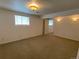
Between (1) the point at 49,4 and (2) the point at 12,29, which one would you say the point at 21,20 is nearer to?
(2) the point at 12,29

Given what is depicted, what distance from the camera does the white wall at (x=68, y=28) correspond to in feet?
25.0

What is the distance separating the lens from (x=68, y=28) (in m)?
8.17

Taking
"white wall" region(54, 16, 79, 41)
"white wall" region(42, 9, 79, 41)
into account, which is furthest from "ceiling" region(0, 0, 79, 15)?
"white wall" region(54, 16, 79, 41)

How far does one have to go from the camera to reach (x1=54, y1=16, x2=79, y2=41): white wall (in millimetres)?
7634

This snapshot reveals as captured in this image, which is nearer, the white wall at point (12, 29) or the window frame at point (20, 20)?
the white wall at point (12, 29)

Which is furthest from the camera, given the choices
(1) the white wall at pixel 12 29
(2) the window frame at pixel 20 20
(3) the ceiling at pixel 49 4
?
(2) the window frame at pixel 20 20

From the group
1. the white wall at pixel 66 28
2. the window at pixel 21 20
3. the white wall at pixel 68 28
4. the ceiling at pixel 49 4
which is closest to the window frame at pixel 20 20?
the window at pixel 21 20

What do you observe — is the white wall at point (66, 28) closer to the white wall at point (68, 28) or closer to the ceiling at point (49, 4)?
the white wall at point (68, 28)

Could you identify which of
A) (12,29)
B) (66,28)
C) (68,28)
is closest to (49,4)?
(12,29)

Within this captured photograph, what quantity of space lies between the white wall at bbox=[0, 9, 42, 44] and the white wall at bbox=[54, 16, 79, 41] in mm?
1917

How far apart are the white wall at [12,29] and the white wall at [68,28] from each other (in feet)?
6.29

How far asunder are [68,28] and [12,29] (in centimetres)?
423

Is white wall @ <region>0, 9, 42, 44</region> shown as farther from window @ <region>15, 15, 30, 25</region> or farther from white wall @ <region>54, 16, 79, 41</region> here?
white wall @ <region>54, 16, 79, 41</region>

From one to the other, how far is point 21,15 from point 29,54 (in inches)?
155
